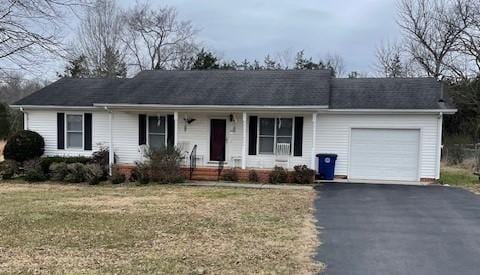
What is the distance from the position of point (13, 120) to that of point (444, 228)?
3577cm

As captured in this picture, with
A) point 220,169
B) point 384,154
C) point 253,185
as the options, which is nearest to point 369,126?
point 384,154

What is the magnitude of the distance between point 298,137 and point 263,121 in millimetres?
1444

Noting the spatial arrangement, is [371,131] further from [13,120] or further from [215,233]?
[13,120]

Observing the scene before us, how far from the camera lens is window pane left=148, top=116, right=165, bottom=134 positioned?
1891 centimetres

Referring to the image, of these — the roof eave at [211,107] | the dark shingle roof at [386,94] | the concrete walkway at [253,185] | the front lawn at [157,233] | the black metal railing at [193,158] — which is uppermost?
the dark shingle roof at [386,94]

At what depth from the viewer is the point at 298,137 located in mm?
17594

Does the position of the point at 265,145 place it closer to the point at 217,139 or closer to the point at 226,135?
the point at 226,135

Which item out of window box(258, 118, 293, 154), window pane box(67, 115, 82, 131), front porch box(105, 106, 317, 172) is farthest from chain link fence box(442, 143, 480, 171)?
window pane box(67, 115, 82, 131)

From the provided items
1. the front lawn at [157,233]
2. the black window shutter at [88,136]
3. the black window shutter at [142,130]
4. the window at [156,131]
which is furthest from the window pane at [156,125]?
the front lawn at [157,233]

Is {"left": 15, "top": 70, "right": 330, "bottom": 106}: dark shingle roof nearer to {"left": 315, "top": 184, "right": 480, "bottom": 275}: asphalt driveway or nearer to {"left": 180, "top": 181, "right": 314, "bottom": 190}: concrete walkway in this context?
{"left": 180, "top": 181, "right": 314, "bottom": 190}: concrete walkway

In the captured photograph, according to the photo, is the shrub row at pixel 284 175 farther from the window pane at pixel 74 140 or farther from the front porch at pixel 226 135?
the window pane at pixel 74 140

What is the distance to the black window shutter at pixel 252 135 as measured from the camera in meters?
17.9

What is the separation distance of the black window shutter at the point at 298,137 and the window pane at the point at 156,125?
17.1ft

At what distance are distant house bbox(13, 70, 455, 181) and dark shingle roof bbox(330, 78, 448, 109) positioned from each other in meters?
0.04
